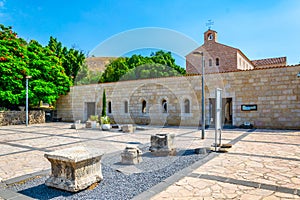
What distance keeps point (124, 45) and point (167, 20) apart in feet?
8.15

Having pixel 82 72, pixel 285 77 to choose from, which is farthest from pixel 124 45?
pixel 82 72

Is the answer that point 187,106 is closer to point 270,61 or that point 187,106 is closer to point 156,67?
point 156,67

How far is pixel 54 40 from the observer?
1066 inches

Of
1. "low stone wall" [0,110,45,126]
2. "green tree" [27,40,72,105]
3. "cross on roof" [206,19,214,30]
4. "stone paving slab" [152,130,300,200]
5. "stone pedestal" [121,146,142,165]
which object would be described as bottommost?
"stone paving slab" [152,130,300,200]

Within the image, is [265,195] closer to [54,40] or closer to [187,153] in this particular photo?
[187,153]

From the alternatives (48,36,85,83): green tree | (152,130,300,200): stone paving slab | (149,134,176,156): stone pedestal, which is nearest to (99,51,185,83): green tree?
(149,134,176,156): stone pedestal

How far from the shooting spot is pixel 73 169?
3.23 m

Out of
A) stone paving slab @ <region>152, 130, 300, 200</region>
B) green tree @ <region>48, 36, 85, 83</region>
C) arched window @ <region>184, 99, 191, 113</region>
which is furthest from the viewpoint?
green tree @ <region>48, 36, 85, 83</region>

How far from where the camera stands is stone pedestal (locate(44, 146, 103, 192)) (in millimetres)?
3217

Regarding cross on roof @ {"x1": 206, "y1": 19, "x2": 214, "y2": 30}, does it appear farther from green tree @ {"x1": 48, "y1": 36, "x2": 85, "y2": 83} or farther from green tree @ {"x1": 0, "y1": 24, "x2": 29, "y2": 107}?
green tree @ {"x1": 0, "y1": 24, "x2": 29, "y2": 107}

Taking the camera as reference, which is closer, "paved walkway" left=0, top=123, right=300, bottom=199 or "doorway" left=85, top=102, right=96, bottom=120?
"paved walkway" left=0, top=123, right=300, bottom=199

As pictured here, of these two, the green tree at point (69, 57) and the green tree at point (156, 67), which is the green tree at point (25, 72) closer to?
the green tree at point (156, 67)

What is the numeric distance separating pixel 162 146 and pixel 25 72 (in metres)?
14.6

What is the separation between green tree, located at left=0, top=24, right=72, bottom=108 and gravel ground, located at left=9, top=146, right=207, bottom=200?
13.7 meters
